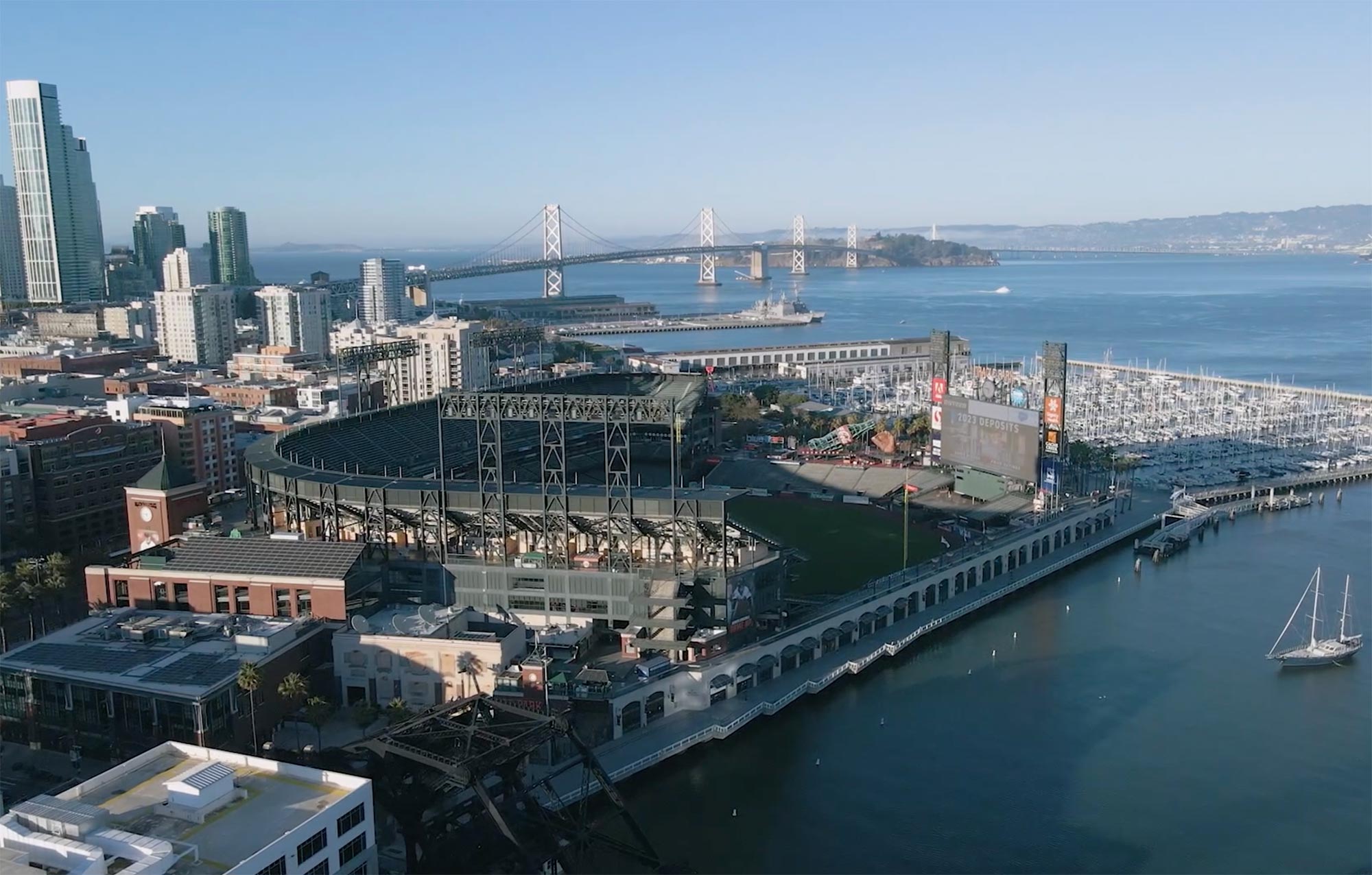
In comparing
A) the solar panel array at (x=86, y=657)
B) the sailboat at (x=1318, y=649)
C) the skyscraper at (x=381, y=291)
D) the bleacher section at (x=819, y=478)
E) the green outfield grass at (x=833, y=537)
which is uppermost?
the skyscraper at (x=381, y=291)

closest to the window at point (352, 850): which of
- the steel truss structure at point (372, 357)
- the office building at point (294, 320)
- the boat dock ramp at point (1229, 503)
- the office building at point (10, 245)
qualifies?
the boat dock ramp at point (1229, 503)

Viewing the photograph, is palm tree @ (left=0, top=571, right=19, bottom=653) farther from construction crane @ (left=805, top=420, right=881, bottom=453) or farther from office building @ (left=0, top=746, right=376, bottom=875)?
construction crane @ (left=805, top=420, right=881, bottom=453)

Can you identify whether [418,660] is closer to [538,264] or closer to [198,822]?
[198,822]

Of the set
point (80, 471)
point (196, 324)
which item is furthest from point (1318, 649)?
point (196, 324)

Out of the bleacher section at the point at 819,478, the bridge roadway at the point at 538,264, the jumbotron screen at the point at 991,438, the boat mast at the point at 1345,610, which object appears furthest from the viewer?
the bridge roadway at the point at 538,264

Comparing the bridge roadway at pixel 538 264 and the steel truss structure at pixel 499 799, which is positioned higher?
the bridge roadway at pixel 538 264

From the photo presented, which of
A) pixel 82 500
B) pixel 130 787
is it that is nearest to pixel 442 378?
pixel 82 500

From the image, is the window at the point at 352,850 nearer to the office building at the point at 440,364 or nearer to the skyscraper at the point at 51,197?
the office building at the point at 440,364

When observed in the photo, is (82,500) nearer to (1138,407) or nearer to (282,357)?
(282,357)

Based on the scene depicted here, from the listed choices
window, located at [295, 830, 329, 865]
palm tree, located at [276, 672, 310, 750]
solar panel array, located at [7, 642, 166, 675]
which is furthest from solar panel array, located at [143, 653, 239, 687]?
window, located at [295, 830, 329, 865]
